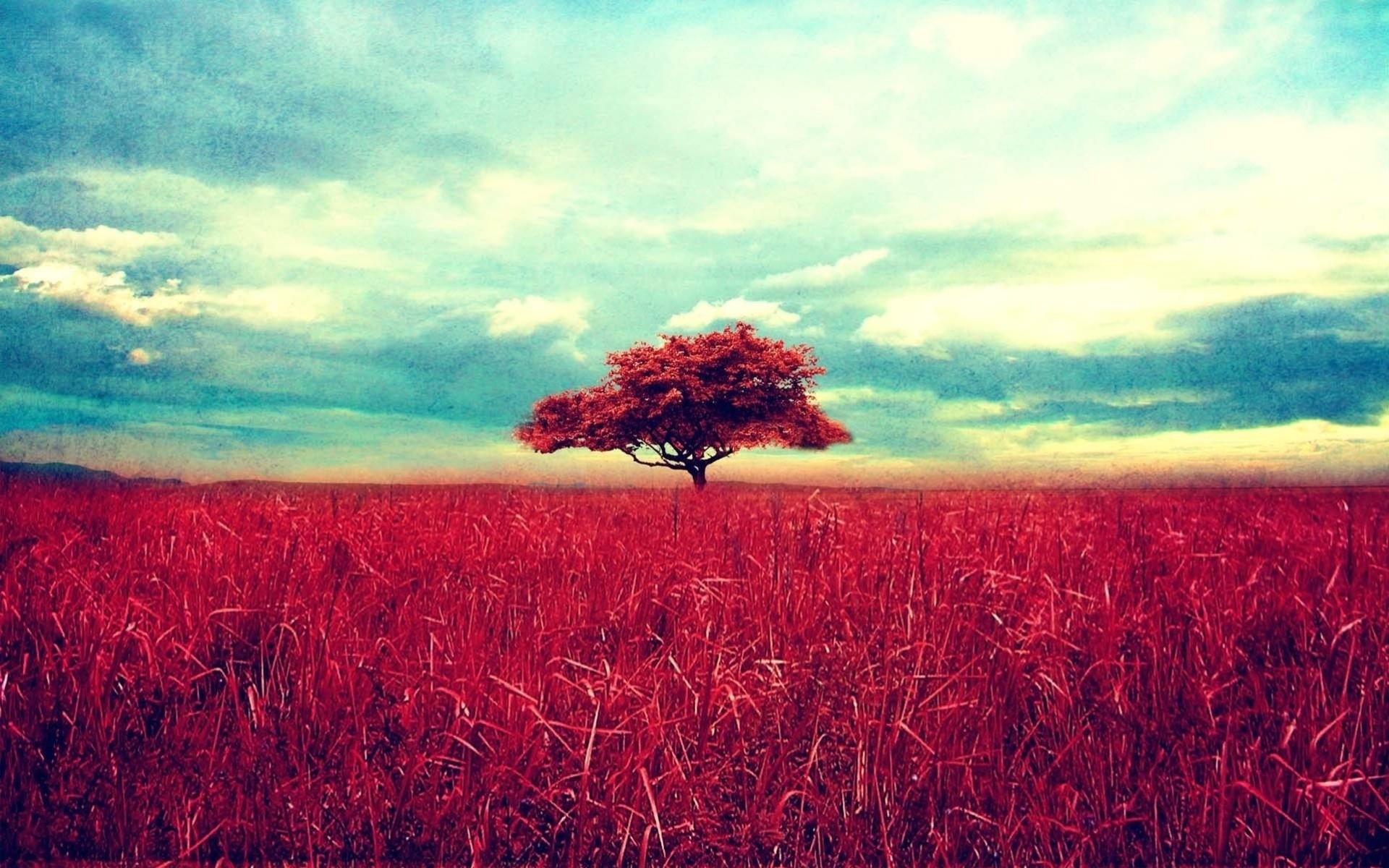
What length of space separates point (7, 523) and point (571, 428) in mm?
27840

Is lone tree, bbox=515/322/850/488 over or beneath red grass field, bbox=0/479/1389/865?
over

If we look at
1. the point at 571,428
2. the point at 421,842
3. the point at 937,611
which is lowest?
the point at 421,842

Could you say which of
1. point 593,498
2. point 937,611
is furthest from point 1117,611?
point 593,498

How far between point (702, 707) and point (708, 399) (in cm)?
2884

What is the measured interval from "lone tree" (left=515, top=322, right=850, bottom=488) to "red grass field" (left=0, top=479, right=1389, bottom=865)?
25.7 m

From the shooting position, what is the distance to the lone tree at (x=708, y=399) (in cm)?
3170

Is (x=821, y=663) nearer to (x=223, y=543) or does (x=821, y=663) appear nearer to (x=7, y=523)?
(x=223, y=543)

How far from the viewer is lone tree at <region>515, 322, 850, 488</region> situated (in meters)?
31.7

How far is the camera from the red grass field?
2805 mm

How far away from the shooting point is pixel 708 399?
31.9 metres

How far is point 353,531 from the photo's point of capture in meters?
6.65

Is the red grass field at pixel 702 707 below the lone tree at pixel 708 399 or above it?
below

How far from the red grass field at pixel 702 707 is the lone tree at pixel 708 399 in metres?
25.7

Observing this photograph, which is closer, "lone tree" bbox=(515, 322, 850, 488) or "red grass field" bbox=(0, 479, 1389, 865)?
"red grass field" bbox=(0, 479, 1389, 865)
